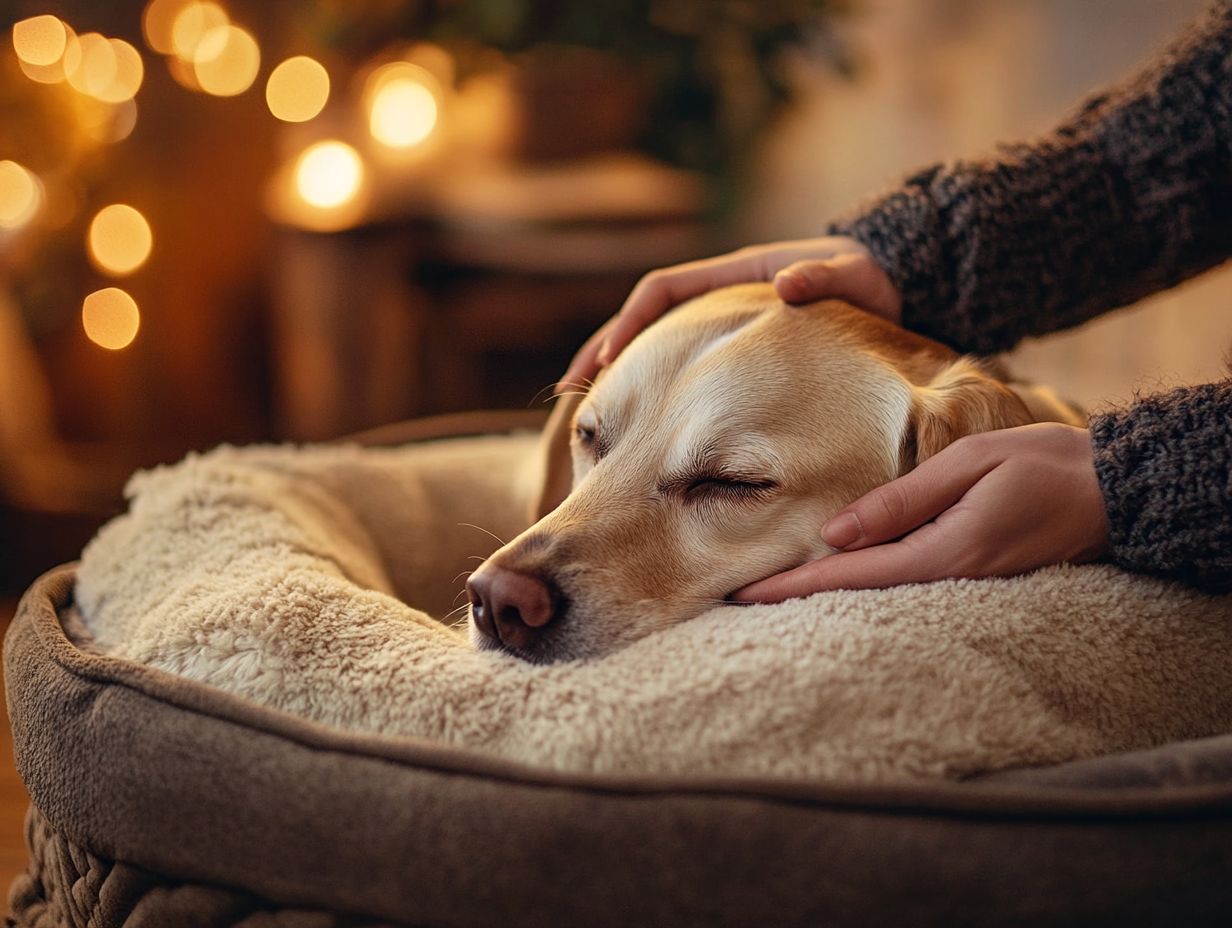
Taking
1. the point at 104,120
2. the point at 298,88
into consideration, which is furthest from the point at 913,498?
the point at 298,88

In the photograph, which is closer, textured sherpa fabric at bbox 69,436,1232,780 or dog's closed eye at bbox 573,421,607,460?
textured sherpa fabric at bbox 69,436,1232,780

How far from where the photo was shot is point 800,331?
136 centimetres

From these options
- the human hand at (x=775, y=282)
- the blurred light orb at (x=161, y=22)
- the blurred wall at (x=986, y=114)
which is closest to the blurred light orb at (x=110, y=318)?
the blurred light orb at (x=161, y=22)

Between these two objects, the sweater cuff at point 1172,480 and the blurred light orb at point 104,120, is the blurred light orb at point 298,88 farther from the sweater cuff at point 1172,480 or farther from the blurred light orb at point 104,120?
the sweater cuff at point 1172,480

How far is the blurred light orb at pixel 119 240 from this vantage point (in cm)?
344

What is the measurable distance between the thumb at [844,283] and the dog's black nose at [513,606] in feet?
1.74

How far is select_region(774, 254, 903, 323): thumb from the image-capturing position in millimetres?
1411

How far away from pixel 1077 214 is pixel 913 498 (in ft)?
1.96

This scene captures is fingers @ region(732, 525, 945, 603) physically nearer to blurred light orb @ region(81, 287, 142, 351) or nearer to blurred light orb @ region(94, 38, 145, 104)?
blurred light orb @ region(94, 38, 145, 104)

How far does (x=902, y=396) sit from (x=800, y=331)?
0.52 feet

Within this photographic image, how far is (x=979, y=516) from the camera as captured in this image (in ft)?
3.64

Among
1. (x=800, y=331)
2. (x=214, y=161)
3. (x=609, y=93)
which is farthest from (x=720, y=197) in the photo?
(x=800, y=331)

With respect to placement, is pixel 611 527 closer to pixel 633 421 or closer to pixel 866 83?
pixel 633 421

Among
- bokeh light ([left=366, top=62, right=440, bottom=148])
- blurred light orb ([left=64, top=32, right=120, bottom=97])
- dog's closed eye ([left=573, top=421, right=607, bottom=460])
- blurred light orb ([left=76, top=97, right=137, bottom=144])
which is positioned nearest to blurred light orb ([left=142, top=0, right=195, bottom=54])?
blurred light orb ([left=64, top=32, right=120, bottom=97])
